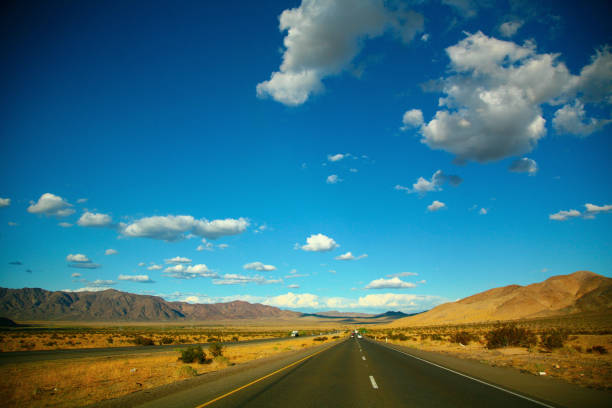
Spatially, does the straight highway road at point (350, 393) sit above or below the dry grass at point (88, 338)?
above

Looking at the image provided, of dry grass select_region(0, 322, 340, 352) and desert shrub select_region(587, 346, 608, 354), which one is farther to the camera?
dry grass select_region(0, 322, 340, 352)

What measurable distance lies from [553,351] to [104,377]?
2807cm

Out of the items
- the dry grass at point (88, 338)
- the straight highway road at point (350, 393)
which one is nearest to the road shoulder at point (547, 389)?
the straight highway road at point (350, 393)

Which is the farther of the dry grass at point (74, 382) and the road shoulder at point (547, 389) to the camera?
the dry grass at point (74, 382)

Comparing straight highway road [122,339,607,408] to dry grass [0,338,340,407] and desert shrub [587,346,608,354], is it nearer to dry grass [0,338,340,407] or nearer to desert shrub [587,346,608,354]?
dry grass [0,338,340,407]

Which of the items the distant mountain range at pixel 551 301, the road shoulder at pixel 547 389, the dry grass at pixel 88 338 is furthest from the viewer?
the distant mountain range at pixel 551 301

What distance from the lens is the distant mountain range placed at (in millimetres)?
94688

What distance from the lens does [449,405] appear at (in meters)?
8.55

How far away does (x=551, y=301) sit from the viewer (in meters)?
111

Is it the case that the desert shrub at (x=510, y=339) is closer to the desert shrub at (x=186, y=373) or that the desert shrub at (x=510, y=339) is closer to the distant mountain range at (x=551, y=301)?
the desert shrub at (x=186, y=373)

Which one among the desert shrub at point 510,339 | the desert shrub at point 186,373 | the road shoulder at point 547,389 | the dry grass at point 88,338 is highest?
the road shoulder at point 547,389

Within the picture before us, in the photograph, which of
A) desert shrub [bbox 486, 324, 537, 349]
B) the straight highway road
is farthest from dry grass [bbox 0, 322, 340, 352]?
desert shrub [bbox 486, 324, 537, 349]

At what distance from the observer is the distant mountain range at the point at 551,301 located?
311ft

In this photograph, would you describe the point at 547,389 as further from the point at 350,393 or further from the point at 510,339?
the point at 510,339
